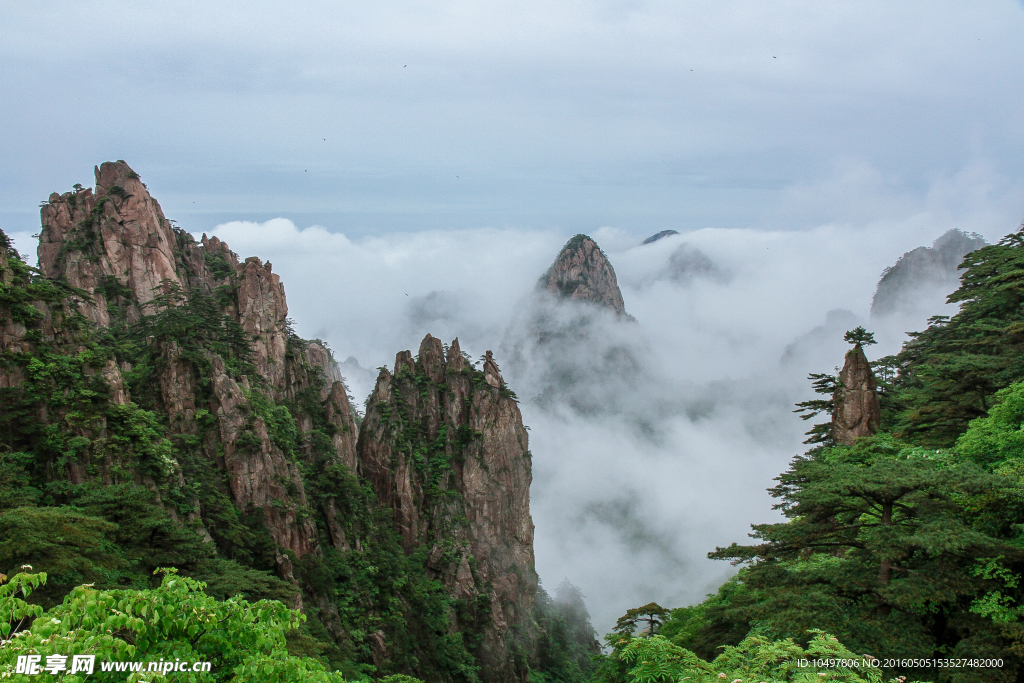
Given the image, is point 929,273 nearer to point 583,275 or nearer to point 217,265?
point 583,275

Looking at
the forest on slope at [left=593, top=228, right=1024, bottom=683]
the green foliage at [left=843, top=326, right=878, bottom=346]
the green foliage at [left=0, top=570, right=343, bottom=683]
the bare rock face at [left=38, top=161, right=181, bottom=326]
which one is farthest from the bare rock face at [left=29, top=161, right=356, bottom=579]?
the green foliage at [left=843, top=326, right=878, bottom=346]

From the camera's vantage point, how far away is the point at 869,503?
1510 centimetres

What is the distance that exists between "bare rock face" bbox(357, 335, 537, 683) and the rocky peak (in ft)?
335

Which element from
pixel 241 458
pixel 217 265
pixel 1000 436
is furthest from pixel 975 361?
pixel 217 265

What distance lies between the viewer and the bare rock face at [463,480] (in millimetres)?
46125

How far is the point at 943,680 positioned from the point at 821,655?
3766mm

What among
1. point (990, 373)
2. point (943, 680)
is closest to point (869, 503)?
point (943, 680)

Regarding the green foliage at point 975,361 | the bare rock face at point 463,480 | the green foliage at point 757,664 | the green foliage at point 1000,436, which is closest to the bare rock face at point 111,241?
the bare rock face at point 463,480

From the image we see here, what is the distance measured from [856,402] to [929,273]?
363ft

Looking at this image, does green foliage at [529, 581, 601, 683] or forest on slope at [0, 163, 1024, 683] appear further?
green foliage at [529, 581, 601, 683]

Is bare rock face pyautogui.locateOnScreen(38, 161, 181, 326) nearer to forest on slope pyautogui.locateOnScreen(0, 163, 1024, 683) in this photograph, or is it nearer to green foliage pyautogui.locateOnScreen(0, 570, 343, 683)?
forest on slope pyautogui.locateOnScreen(0, 163, 1024, 683)

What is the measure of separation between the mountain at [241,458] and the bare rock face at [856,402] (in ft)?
79.8

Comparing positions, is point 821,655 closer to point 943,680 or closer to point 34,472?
point 943,680

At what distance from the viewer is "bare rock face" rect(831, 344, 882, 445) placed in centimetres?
2894
